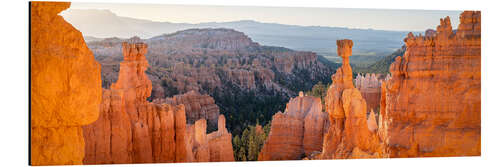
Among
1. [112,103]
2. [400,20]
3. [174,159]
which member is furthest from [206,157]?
[400,20]

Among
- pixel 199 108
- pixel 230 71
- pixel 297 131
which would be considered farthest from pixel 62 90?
pixel 230 71

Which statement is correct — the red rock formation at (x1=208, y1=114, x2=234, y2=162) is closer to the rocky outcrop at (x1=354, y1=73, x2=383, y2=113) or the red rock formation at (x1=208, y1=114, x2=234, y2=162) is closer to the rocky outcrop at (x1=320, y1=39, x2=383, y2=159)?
the rocky outcrop at (x1=320, y1=39, x2=383, y2=159)

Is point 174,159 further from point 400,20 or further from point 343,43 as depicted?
point 400,20

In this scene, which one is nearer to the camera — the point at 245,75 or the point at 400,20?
the point at 400,20

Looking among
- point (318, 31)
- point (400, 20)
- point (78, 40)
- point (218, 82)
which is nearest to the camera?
point (78, 40)

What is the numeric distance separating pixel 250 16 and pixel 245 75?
22.1 metres

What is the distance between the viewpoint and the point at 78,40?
578 centimetres

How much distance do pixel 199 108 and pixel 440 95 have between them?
1661cm

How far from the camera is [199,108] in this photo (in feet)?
83.9

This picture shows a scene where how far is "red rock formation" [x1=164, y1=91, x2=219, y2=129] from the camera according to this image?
2444 cm

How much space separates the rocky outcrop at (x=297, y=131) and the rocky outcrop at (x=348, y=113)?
3.98m

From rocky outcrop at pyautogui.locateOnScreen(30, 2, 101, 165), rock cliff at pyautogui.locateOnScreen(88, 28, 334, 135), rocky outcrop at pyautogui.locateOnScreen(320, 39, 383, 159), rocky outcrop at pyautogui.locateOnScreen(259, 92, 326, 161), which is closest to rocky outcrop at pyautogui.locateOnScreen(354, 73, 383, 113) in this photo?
rocky outcrop at pyautogui.locateOnScreen(259, 92, 326, 161)

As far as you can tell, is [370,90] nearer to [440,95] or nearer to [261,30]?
[261,30]

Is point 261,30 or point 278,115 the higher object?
point 261,30
